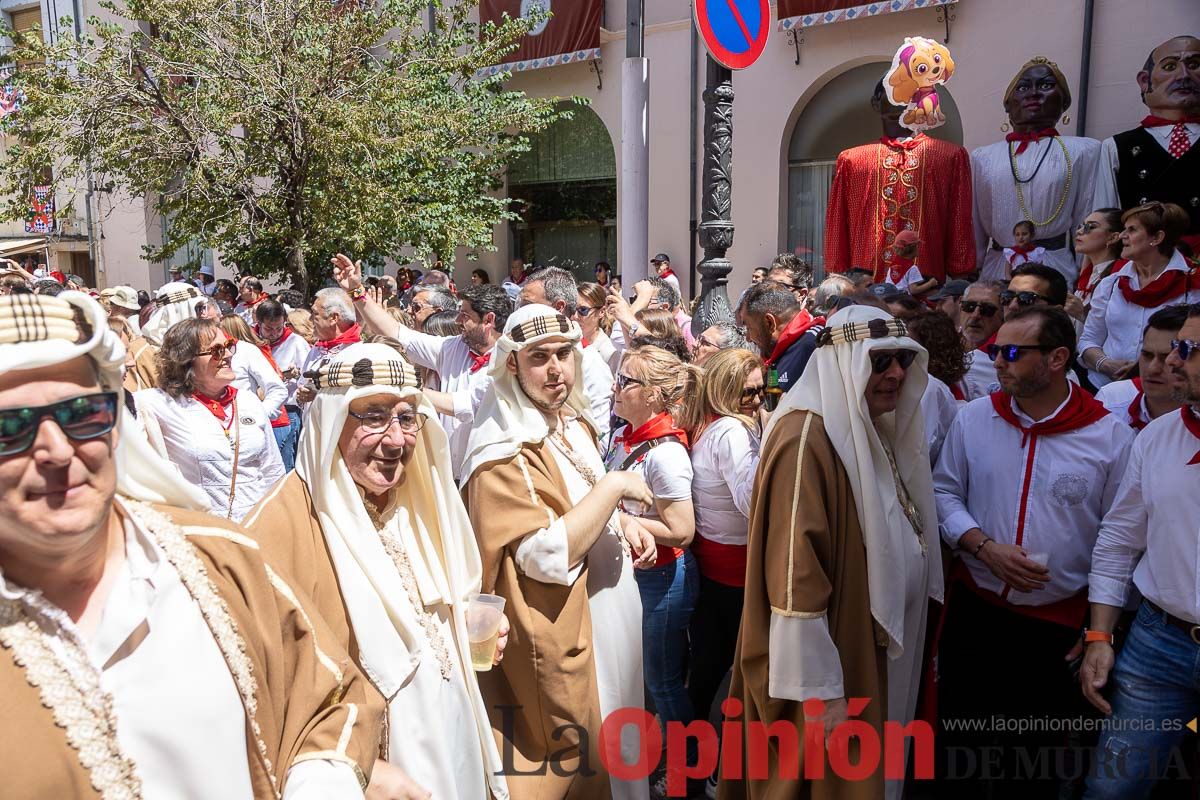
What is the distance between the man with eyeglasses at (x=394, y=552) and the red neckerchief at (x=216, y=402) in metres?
2.42

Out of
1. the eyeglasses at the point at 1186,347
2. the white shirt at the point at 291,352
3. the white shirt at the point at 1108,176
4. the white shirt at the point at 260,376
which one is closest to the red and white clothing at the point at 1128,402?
the eyeglasses at the point at 1186,347

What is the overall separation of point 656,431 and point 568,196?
14.0m

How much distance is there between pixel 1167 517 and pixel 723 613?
5.80 feet

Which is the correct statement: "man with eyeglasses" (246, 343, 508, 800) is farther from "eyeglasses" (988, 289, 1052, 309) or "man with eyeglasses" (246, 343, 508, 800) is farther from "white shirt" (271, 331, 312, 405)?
"white shirt" (271, 331, 312, 405)

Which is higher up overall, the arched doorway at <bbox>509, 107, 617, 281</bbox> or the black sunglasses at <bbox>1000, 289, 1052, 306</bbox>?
the arched doorway at <bbox>509, 107, 617, 281</bbox>

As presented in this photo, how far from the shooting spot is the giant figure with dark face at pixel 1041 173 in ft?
23.1

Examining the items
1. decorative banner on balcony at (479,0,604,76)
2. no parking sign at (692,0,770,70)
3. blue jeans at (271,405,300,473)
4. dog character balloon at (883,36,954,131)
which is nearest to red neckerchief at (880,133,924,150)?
dog character balloon at (883,36,954,131)

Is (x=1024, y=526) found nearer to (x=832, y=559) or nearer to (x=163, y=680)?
(x=832, y=559)

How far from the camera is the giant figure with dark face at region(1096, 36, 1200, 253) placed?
251 inches

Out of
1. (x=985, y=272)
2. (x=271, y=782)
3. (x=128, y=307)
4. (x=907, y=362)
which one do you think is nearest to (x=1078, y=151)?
(x=985, y=272)

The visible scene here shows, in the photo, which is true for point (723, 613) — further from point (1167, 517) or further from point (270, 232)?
point (270, 232)

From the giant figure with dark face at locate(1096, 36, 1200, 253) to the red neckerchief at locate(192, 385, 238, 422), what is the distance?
6.33 m

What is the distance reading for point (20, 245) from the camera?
23219 millimetres

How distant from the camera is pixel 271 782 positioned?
174cm
